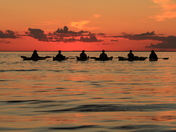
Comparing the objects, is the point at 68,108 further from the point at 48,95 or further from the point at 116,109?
the point at 48,95

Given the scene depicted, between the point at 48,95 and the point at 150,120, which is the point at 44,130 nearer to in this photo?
the point at 150,120

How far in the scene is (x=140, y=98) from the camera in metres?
18.8

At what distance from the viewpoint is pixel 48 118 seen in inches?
513

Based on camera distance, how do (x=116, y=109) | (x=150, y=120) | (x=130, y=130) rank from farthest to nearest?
(x=116, y=109) → (x=150, y=120) → (x=130, y=130)

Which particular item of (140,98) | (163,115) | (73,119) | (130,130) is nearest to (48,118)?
(73,119)

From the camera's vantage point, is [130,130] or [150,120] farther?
[150,120]

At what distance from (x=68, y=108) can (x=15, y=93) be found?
21.0 ft

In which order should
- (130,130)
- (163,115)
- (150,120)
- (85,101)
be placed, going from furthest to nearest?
(85,101), (163,115), (150,120), (130,130)

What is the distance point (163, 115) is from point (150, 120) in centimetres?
122

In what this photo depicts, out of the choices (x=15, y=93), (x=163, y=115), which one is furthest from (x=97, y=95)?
(x=163, y=115)

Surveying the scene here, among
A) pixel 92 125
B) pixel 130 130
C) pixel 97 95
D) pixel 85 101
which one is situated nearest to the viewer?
pixel 130 130

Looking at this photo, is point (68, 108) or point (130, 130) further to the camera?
point (68, 108)

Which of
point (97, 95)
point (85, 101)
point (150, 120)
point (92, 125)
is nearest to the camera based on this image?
point (92, 125)

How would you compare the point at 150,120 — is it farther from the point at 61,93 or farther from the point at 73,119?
the point at 61,93
